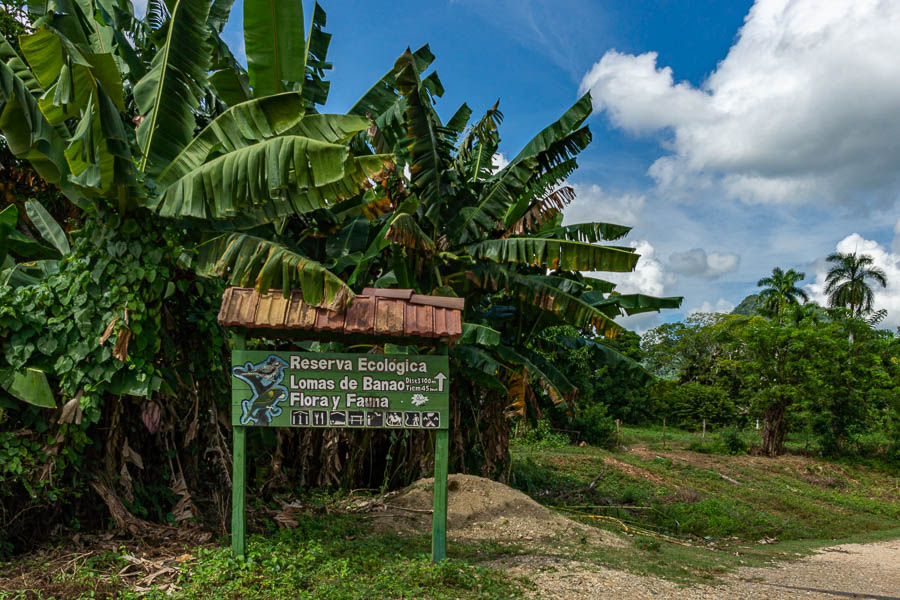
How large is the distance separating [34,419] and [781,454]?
23.6 m

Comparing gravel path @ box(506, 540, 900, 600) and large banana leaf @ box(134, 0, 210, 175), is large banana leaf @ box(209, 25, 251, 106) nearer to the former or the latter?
large banana leaf @ box(134, 0, 210, 175)

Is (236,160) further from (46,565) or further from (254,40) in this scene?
(46,565)

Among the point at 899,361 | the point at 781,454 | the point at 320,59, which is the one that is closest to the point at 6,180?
the point at 320,59

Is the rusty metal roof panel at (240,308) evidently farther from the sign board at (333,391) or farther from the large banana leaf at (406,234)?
the large banana leaf at (406,234)

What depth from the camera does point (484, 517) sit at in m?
8.05

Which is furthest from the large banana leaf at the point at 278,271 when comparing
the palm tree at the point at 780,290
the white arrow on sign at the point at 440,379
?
the palm tree at the point at 780,290

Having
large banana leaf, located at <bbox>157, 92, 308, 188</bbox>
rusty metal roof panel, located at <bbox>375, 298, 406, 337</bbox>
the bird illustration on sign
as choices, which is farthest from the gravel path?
large banana leaf, located at <bbox>157, 92, 308, 188</bbox>

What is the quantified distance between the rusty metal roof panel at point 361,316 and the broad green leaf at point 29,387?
8.65 ft

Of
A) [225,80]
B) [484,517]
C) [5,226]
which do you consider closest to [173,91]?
[225,80]

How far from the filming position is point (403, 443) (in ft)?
32.5

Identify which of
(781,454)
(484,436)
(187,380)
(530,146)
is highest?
(530,146)

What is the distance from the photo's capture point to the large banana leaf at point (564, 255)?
8016 millimetres

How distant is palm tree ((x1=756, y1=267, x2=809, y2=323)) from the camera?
3666 centimetres

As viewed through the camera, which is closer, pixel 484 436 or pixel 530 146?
pixel 530 146
